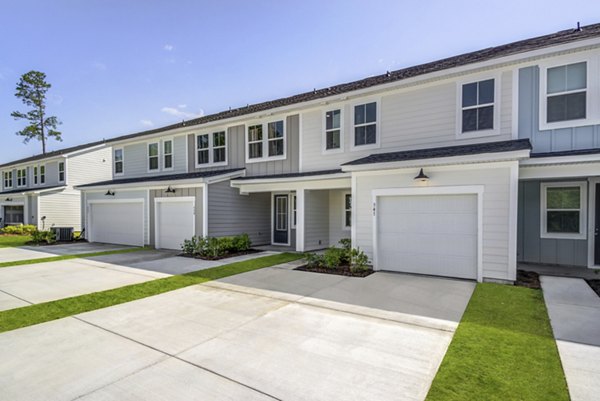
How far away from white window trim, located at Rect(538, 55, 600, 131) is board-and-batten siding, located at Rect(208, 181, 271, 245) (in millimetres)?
10085

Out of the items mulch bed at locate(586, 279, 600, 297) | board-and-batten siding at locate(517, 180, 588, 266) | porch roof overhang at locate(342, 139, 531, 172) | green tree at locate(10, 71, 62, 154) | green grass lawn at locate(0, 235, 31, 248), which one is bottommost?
green grass lawn at locate(0, 235, 31, 248)

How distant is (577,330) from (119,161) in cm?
2011

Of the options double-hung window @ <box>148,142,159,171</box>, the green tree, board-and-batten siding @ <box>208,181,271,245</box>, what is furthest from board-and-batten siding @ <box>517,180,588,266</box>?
the green tree

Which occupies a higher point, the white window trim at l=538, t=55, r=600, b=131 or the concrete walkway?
the white window trim at l=538, t=55, r=600, b=131

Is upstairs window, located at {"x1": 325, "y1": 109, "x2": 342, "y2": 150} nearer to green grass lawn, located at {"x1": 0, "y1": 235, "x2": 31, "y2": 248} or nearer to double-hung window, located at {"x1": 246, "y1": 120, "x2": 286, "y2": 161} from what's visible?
double-hung window, located at {"x1": 246, "y1": 120, "x2": 286, "y2": 161}

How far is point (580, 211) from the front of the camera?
28.7 ft

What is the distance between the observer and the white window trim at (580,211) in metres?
8.70

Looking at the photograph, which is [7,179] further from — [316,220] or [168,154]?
[316,220]

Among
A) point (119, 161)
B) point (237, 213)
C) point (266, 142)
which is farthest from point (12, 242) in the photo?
point (266, 142)

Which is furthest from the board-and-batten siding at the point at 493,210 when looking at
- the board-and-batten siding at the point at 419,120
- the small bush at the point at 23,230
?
the small bush at the point at 23,230

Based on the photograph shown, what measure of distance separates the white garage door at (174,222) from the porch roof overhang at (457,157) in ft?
22.0

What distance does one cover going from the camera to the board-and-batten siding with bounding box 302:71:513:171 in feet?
26.6

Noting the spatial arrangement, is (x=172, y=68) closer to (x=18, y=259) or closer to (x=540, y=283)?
→ (x=18, y=259)

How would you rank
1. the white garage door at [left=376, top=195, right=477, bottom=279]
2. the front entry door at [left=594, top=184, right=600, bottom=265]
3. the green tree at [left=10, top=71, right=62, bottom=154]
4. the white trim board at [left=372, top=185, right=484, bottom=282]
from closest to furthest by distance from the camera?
the white trim board at [left=372, top=185, right=484, bottom=282], the white garage door at [left=376, top=195, right=477, bottom=279], the front entry door at [left=594, top=184, right=600, bottom=265], the green tree at [left=10, top=71, right=62, bottom=154]
